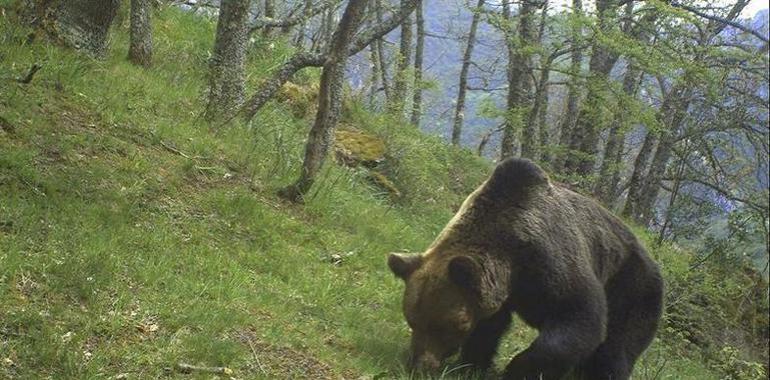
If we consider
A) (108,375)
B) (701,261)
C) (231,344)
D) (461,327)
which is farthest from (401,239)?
(701,261)

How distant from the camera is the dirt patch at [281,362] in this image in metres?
4.55

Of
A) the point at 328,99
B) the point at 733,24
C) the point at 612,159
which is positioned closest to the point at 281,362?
the point at 328,99

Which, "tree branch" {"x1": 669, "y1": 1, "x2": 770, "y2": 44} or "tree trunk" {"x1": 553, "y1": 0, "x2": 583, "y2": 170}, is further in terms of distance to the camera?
"tree trunk" {"x1": 553, "y1": 0, "x2": 583, "y2": 170}

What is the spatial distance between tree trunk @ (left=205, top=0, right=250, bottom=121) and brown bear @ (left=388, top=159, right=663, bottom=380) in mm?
4161

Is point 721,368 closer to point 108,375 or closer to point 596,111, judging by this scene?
point 596,111

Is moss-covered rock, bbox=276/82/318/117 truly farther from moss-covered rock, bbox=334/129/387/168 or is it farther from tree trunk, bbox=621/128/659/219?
tree trunk, bbox=621/128/659/219

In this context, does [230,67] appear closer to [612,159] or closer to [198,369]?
[198,369]

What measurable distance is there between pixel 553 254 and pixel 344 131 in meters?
7.25

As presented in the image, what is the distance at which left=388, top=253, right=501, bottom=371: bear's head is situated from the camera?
4934mm

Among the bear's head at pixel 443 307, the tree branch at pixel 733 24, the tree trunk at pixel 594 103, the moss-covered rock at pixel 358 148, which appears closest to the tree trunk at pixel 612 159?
the tree trunk at pixel 594 103

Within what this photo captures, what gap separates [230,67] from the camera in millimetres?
8906

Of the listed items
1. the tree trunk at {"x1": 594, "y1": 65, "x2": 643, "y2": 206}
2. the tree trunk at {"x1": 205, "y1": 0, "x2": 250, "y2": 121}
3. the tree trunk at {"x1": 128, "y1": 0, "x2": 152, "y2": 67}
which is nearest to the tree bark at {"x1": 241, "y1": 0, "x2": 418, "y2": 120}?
the tree trunk at {"x1": 205, "y1": 0, "x2": 250, "y2": 121}

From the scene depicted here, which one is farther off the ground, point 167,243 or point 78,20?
point 78,20

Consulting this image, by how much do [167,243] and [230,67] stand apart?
3774 millimetres
